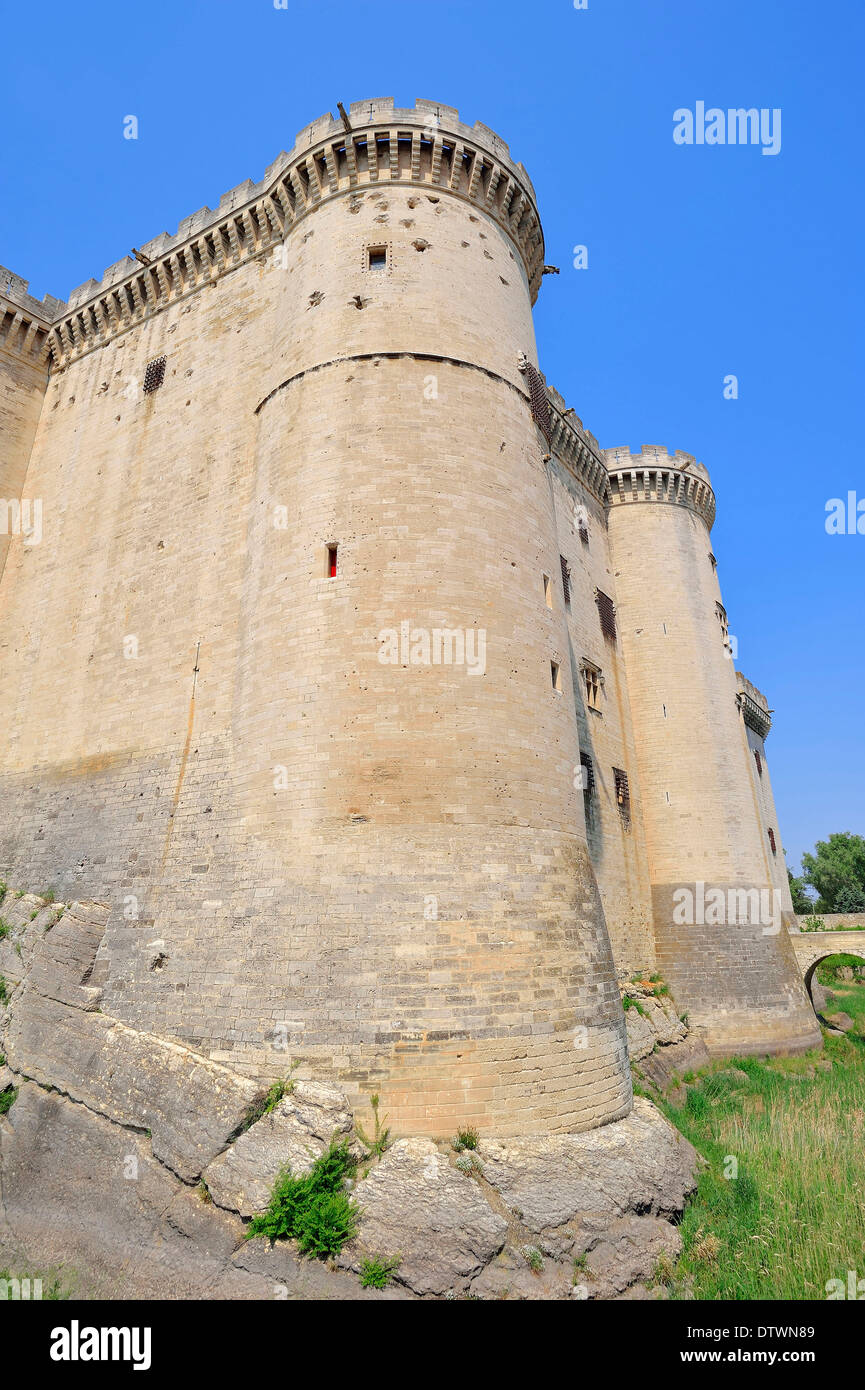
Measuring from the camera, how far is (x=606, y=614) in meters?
22.3

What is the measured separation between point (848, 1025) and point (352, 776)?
2265 cm

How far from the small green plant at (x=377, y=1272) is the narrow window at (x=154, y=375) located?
58.2 feet

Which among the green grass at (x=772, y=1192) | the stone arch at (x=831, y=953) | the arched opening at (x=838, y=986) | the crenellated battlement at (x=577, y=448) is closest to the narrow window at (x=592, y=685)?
the crenellated battlement at (x=577, y=448)

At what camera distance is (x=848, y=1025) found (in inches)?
914

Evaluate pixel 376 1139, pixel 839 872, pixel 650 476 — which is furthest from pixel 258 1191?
pixel 839 872

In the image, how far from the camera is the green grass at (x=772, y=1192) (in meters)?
7.62

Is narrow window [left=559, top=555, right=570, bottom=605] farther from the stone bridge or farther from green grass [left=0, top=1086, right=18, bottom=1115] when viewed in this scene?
green grass [left=0, top=1086, right=18, bottom=1115]

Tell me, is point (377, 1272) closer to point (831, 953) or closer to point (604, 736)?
point (604, 736)

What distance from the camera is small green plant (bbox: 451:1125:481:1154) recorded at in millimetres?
7785

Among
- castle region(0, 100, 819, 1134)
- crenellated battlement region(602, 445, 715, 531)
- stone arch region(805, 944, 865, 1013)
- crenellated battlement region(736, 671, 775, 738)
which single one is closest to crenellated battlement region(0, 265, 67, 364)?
castle region(0, 100, 819, 1134)

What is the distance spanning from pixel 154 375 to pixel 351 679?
39.7ft

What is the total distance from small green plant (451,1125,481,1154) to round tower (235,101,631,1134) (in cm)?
12

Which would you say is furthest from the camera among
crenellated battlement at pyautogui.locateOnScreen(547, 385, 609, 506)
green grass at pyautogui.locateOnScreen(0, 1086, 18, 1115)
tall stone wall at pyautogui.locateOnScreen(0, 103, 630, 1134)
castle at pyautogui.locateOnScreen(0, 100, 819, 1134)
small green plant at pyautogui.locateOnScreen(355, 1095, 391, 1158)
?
crenellated battlement at pyautogui.locateOnScreen(547, 385, 609, 506)
